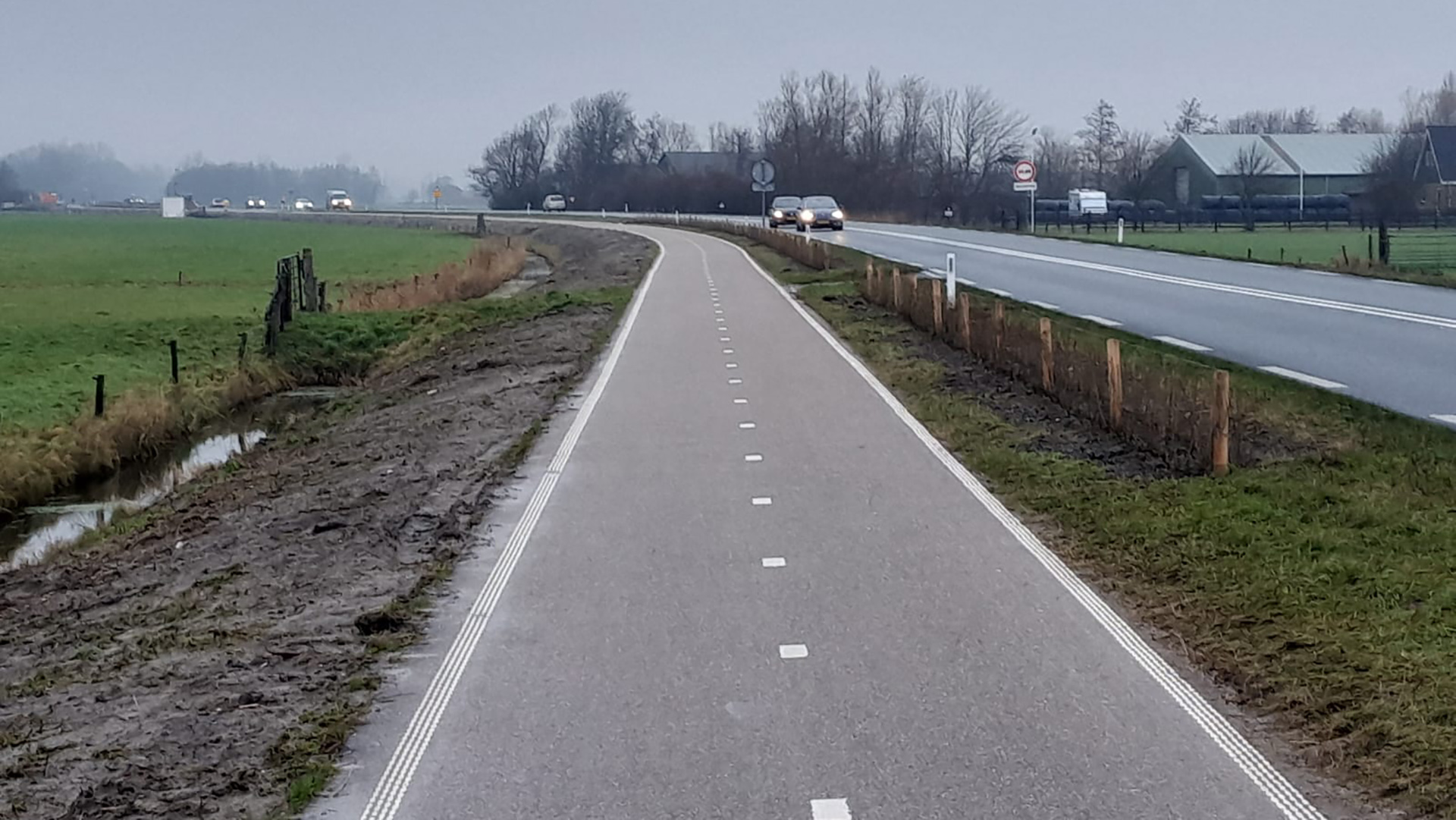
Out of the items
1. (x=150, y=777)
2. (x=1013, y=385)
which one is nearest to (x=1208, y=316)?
(x=1013, y=385)

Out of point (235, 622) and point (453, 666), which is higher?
point (453, 666)

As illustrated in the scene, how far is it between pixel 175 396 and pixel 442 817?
2043cm

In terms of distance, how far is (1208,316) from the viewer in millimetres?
23844

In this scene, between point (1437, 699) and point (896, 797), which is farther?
point (1437, 699)

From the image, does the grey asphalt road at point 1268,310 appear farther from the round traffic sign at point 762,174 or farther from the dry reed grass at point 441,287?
the round traffic sign at point 762,174

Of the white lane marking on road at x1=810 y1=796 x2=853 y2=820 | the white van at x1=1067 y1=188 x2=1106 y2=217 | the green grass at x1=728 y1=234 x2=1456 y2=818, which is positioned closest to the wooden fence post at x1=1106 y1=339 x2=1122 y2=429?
the green grass at x1=728 y1=234 x2=1456 y2=818

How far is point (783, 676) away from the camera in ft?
23.4

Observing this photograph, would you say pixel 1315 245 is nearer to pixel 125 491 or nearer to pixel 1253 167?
pixel 125 491

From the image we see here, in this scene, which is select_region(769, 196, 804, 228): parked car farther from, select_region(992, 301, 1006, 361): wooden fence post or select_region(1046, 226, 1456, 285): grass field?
select_region(992, 301, 1006, 361): wooden fence post

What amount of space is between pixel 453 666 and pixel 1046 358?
10154 millimetres

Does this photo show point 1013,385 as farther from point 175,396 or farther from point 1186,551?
point 175,396

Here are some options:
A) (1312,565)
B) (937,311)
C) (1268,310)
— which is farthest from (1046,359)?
(1268,310)

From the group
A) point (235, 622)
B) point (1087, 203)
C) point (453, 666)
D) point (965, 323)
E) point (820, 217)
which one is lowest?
point (235, 622)

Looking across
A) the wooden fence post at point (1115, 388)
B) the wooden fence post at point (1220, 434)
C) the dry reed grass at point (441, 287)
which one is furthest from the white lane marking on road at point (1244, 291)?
the dry reed grass at point (441, 287)
